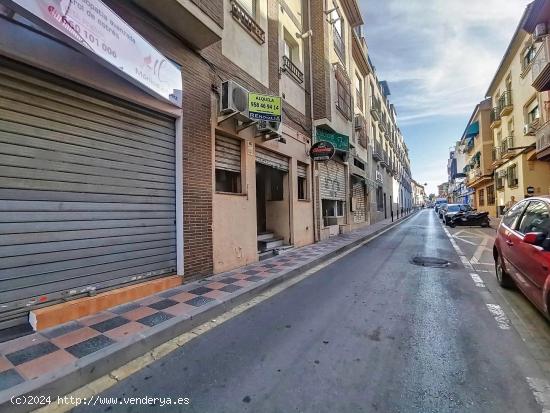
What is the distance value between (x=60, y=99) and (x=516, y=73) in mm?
26331

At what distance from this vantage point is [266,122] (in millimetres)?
7980

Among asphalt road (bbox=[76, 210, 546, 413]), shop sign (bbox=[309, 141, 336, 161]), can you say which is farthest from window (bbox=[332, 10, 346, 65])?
asphalt road (bbox=[76, 210, 546, 413])

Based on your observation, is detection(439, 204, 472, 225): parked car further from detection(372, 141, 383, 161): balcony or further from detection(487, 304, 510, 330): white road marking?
detection(487, 304, 510, 330): white road marking

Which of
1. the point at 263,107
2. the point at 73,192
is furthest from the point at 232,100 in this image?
the point at 73,192

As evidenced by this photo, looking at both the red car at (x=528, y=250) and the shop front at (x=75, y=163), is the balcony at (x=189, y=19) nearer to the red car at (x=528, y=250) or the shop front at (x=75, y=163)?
the shop front at (x=75, y=163)

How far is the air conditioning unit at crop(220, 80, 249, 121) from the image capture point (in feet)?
21.7

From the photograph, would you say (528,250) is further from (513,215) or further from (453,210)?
(453,210)

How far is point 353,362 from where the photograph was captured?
3037 mm

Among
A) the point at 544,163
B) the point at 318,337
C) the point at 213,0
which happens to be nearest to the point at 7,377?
the point at 318,337

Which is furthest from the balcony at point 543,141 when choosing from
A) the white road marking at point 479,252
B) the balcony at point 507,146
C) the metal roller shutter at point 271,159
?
the metal roller shutter at point 271,159

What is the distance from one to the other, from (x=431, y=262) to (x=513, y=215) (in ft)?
10.4

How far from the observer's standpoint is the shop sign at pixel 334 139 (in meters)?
12.7

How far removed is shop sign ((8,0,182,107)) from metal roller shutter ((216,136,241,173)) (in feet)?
6.03

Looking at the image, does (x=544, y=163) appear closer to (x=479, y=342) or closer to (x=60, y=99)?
(x=479, y=342)
